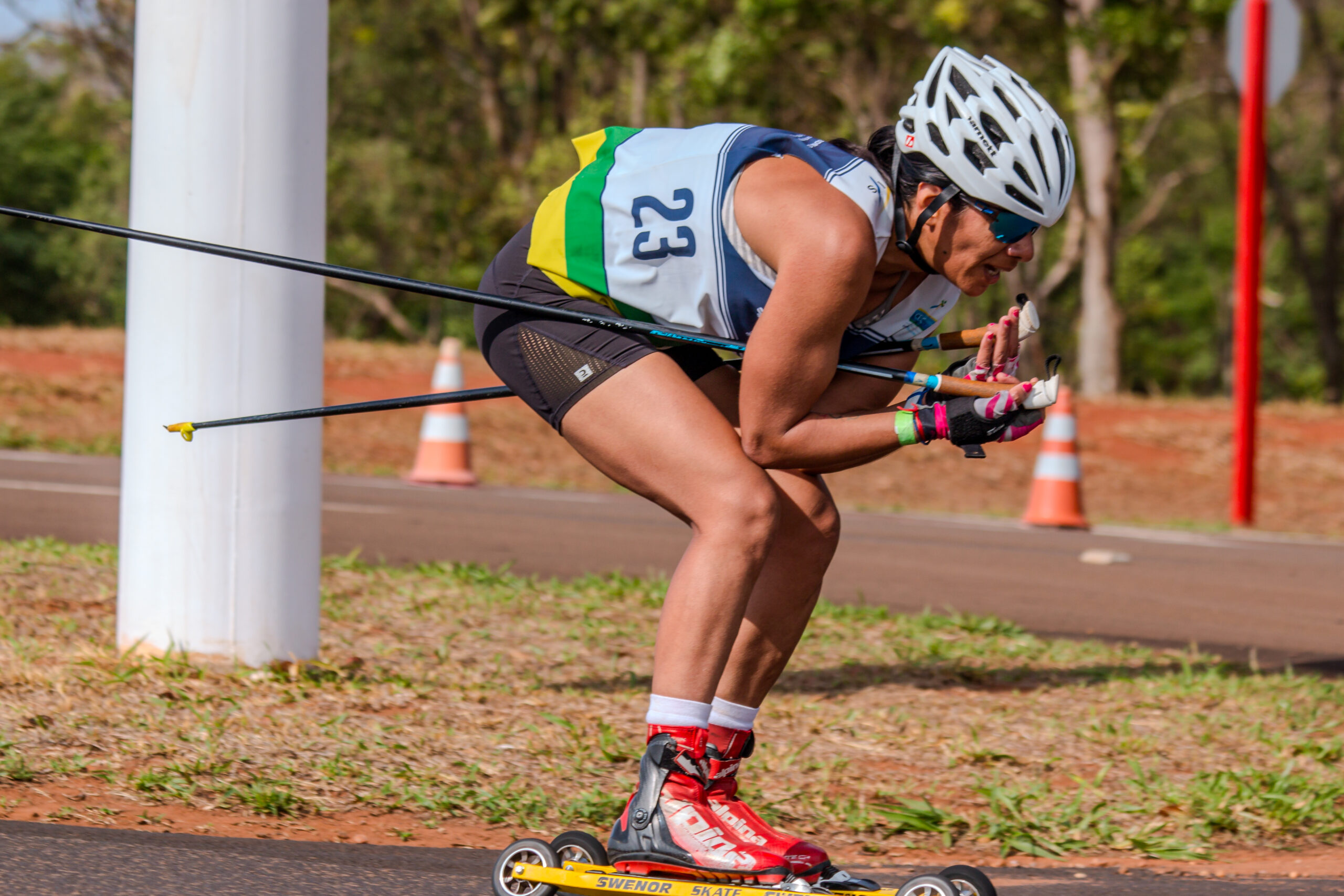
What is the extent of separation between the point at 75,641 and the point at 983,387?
10.1ft

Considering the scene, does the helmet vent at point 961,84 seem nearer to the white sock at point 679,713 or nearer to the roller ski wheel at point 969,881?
the white sock at point 679,713

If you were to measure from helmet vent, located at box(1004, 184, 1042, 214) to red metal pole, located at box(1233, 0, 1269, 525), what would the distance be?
977 centimetres

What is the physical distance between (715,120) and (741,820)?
1087 inches

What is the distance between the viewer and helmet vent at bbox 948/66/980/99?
308 centimetres

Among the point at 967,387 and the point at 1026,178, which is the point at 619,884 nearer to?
the point at 967,387

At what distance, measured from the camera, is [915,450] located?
1548 centimetres

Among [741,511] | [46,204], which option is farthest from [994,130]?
[46,204]

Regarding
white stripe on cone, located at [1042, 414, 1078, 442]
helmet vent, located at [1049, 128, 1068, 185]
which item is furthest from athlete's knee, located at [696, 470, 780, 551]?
white stripe on cone, located at [1042, 414, 1078, 442]

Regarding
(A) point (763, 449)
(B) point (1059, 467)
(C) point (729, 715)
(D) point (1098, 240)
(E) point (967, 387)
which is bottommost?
(C) point (729, 715)

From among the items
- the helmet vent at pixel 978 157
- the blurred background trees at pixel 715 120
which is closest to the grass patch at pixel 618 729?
the helmet vent at pixel 978 157

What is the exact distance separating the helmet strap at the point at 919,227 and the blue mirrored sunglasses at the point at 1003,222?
0.04m

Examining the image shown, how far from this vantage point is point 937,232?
308 centimetres

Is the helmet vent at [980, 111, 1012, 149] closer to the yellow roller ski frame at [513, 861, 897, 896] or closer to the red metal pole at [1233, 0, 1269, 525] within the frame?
the yellow roller ski frame at [513, 861, 897, 896]

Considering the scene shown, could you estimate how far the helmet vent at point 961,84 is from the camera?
10.1 feet
